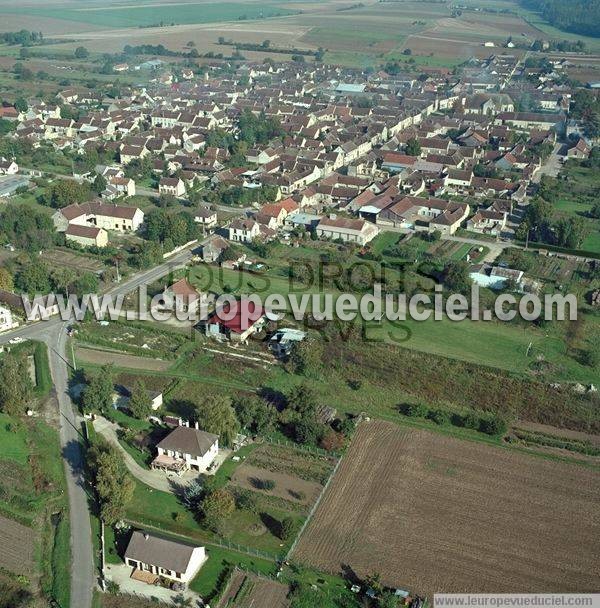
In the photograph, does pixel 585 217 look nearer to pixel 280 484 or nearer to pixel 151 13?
pixel 280 484

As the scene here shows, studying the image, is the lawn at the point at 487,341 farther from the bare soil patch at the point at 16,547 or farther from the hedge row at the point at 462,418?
the bare soil patch at the point at 16,547

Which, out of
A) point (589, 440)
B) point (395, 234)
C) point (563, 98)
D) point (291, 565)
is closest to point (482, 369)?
point (589, 440)

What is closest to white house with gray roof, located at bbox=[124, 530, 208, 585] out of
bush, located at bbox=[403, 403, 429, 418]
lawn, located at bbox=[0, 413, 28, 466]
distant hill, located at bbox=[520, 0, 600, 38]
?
lawn, located at bbox=[0, 413, 28, 466]

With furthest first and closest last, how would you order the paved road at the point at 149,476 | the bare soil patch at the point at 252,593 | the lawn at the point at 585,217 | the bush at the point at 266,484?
the lawn at the point at 585,217 < the paved road at the point at 149,476 < the bush at the point at 266,484 < the bare soil patch at the point at 252,593

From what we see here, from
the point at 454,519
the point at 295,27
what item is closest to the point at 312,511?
the point at 454,519

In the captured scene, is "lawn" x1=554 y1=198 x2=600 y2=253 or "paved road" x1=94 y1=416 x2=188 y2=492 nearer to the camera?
"paved road" x1=94 y1=416 x2=188 y2=492

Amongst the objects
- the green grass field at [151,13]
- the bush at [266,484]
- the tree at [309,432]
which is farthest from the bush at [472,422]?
the green grass field at [151,13]

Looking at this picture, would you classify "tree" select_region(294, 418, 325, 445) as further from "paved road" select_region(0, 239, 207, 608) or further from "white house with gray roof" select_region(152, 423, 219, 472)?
"paved road" select_region(0, 239, 207, 608)
